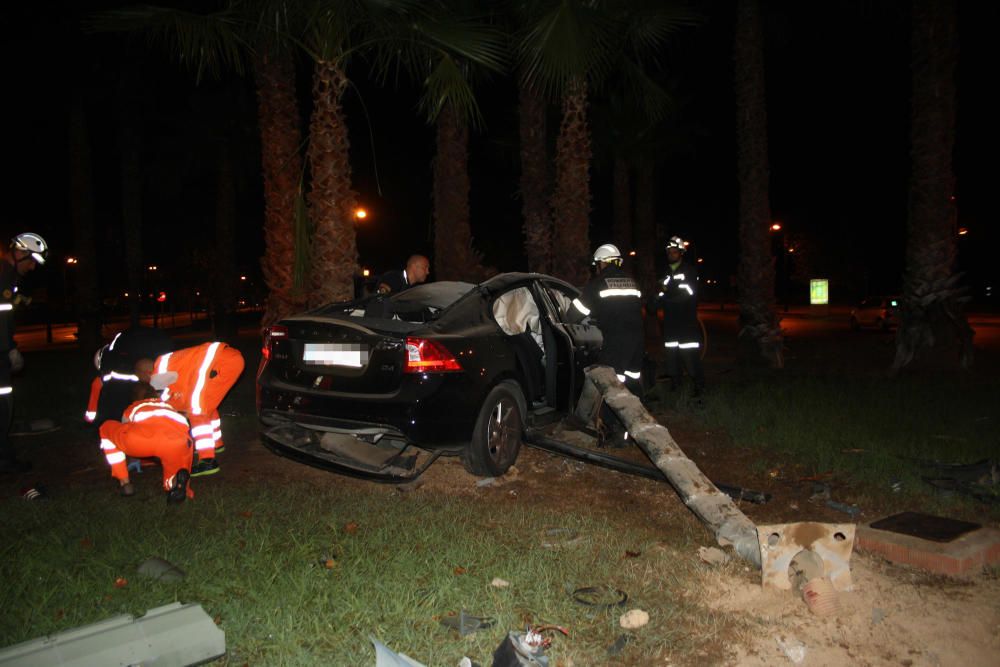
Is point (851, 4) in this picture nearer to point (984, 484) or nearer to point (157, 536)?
point (984, 484)

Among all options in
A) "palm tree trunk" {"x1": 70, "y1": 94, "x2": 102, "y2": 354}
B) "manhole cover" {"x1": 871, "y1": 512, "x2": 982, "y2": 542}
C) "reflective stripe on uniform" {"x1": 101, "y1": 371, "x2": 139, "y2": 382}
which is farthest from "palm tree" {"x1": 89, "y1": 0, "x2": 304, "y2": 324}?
"palm tree trunk" {"x1": 70, "y1": 94, "x2": 102, "y2": 354}

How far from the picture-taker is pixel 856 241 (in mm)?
49500

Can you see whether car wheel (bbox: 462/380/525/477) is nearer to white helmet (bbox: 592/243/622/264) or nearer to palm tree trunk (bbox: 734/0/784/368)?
white helmet (bbox: 592/243/622/264)

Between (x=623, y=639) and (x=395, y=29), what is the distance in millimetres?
6794

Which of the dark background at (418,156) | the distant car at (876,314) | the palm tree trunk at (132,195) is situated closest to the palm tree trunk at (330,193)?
the dark background at (418,156)

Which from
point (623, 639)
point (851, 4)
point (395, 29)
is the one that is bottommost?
point (623, 639)

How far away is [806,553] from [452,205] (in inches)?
361

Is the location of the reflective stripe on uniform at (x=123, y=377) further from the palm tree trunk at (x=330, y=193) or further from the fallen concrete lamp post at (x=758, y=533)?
the fallen concrete lamp post at (x=758, y=533)

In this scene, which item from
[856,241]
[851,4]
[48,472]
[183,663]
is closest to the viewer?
[183,663]

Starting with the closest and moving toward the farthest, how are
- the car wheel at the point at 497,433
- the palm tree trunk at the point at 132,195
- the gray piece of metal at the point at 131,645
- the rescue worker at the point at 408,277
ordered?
1. the gray piece of metal at the point at 131,645
2. the car wheel at the point at 497,433
3. the rescue worker at the point at 408,277
4. the palm tree trunk at the point at 132,195

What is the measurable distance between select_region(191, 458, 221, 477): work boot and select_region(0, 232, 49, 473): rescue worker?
1569 mm

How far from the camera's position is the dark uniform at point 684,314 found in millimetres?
8781

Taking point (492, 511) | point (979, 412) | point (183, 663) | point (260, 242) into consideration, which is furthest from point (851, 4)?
point (260, 242)

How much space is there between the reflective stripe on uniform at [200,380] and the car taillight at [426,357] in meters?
1.86
